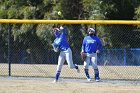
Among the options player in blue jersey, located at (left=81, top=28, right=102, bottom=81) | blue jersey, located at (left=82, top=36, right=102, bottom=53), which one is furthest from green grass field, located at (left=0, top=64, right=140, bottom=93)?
blue jersey, located at (left=82, top=36, right=102, bottom=53)

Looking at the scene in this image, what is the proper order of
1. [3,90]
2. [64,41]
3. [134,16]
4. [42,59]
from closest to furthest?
[3,90]
[64,41]
[42,59]
[134,16]

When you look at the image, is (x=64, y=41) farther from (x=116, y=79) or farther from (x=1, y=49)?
(x=1, y=49)

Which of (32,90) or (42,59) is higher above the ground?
(32,90)

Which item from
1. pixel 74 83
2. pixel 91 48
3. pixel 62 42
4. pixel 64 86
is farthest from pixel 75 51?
pixel 64 86

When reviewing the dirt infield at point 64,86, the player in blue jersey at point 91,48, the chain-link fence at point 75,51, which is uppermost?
the player in blue jersey at point 91,48

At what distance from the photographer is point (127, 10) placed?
31656 millimetres

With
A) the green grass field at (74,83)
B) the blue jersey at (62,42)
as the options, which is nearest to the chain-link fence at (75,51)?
the green grass field at (74,83)

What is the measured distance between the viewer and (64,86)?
1462 centimetres

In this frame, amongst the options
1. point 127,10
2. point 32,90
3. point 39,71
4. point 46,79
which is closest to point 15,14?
point 127,10

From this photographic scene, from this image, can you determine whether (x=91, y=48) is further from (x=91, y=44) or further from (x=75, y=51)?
(x=75, y=51)

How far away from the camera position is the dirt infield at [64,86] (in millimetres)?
13516

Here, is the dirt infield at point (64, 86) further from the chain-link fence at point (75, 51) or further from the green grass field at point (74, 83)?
the chain-link fence at point (75, 51)

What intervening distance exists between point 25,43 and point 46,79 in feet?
26.2

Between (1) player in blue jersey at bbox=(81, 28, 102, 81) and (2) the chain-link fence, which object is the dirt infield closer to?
(1) player in blue jersey at bbox=(81, 28, 102, 81)
